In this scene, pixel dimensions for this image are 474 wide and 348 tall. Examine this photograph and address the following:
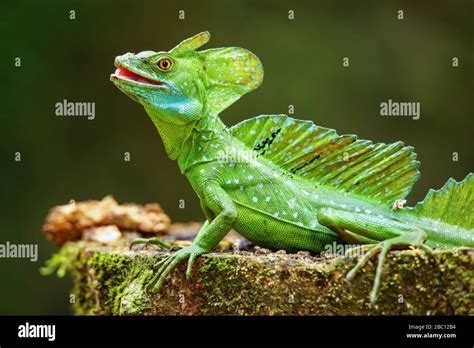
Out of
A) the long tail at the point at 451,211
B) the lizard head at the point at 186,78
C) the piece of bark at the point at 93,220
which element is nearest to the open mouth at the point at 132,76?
the lizard head at the point at 186,78

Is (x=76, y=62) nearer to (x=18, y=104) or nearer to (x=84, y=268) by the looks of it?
(x=18, y=104)

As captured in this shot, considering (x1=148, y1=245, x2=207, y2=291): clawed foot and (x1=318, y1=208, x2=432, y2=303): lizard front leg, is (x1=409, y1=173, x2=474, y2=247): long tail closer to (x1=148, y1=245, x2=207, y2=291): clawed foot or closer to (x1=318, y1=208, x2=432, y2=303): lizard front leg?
(x1=318, y1=208, x2=432, y2=303): lizard front leg

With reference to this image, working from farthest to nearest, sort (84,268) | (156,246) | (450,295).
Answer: (84,268), (156,246), (450,295)

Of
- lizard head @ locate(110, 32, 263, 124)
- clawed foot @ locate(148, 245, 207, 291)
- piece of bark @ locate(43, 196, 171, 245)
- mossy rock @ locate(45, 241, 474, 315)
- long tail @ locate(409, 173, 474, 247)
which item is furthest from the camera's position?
piece of bark @ locate(43, 196, 171, 245)

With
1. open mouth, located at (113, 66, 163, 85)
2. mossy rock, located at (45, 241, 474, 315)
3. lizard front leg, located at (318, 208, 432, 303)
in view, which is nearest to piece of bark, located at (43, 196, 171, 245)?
mossy rock, located at (45, 241, 474, 315)

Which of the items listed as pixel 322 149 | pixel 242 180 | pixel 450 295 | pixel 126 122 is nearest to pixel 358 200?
pixel 322 149

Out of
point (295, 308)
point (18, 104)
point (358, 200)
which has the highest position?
point (18, 104)

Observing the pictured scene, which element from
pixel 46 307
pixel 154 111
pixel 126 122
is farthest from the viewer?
pixel 126 122
